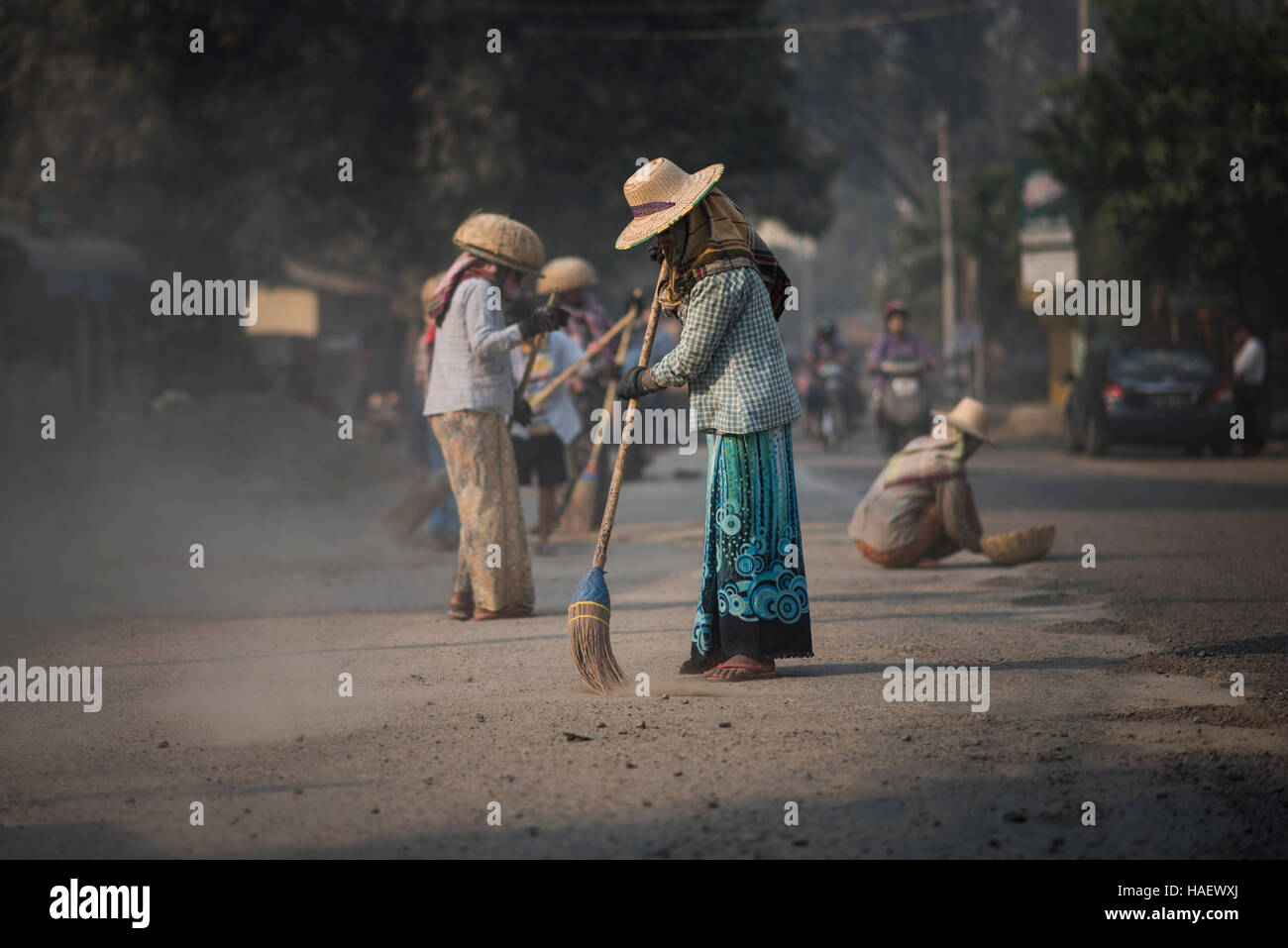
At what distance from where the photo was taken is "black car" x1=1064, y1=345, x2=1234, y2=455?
69.7 feet

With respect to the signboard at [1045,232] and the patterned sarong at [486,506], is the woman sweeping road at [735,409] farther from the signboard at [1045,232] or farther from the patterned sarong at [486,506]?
the signboard at [1045,232]

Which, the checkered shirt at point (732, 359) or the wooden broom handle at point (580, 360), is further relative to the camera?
the wooden broom handle at point (580, 360)

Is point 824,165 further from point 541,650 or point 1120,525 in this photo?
point 541,650

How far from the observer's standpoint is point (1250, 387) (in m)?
22.5

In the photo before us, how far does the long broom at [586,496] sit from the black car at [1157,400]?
1046 centimetres

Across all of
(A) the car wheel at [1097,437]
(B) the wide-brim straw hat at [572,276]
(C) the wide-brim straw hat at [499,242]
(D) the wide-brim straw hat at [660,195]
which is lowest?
(A) the car wheel at [1097,437]

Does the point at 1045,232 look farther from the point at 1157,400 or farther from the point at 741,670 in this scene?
the point at 741,670

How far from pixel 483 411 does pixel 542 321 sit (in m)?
0.58

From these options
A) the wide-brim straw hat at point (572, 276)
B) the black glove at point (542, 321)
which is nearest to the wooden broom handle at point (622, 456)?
the black glove at point (542, 321)

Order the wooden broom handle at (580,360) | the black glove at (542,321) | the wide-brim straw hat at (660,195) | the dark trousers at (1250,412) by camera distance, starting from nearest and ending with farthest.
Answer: the wide-brim straw hat at (660,195), the black glove at (542,321), the wooden broom handle at (580,360), the dark trousers at (1250,412)

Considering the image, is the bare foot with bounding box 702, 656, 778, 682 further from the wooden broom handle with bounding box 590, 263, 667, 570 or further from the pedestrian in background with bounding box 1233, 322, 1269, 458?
the pedestrian in background with bounding box 1233, 322, 1269, 458

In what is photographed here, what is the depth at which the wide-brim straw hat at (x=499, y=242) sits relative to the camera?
8406 millimetres
